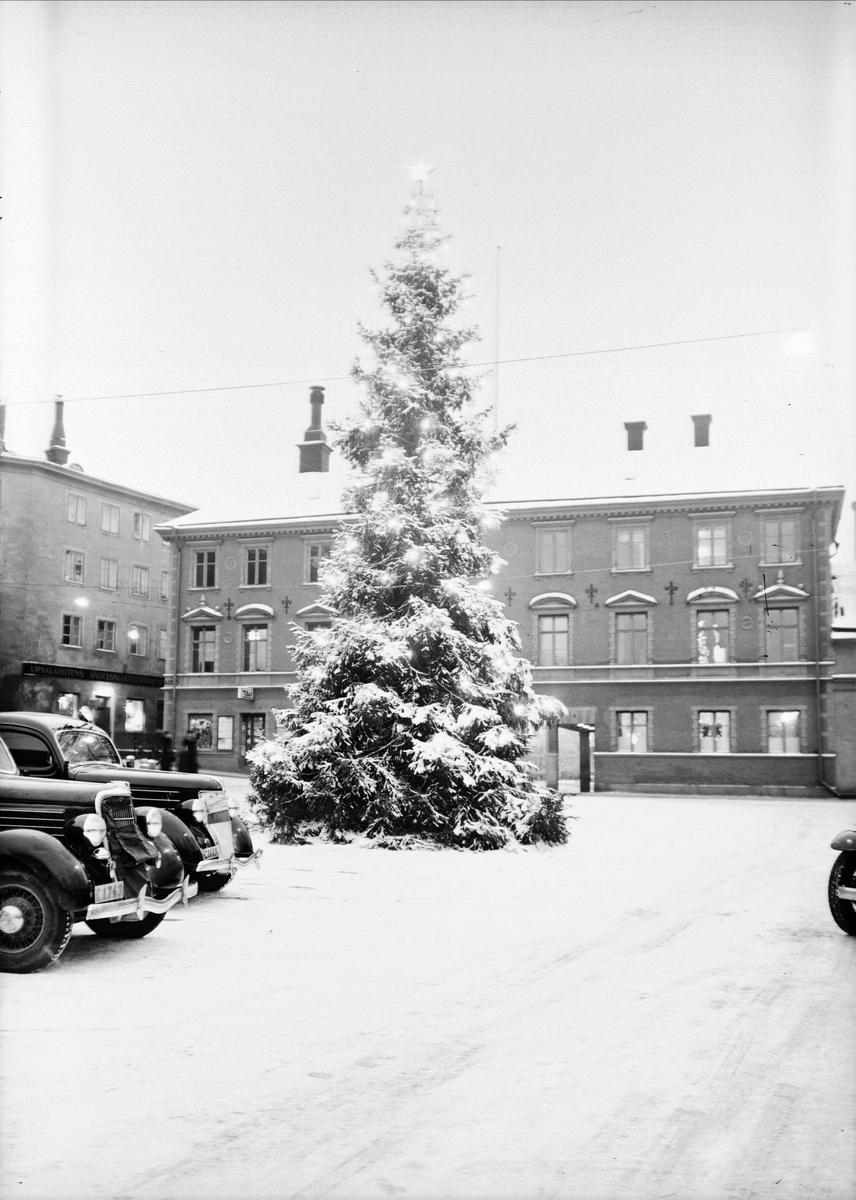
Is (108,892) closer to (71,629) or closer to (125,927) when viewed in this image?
(125,927)

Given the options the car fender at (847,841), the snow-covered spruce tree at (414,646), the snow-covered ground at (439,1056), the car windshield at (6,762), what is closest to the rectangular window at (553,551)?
the snow-covered spruce tree at (414,646)

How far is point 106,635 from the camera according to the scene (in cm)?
4478

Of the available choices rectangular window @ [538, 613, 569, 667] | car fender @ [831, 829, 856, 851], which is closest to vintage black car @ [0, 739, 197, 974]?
car fender @ [831, 829, 856, 851]

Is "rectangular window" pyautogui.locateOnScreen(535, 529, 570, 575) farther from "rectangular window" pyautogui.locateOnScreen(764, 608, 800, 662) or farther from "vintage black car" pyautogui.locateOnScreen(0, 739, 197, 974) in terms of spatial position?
"vintage black car" pyautogui.locateOnScreen(0, 739, 197, 974)

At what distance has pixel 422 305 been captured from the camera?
67.9 feet

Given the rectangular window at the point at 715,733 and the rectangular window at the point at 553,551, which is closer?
the rectangular window at the point at 715,733

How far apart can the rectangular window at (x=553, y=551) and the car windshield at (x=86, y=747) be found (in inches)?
1253

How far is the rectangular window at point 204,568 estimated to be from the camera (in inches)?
1863

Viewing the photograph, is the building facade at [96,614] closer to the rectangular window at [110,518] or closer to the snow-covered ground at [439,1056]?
the rectangular window at [110,518]

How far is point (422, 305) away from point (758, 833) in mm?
12739

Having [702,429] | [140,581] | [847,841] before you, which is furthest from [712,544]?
[847,841]

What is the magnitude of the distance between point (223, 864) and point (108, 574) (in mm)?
34216

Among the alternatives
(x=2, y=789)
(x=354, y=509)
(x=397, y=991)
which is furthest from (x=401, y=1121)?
(x=354, y=509)

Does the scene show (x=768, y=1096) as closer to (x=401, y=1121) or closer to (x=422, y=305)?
(x=401, y=1121)
